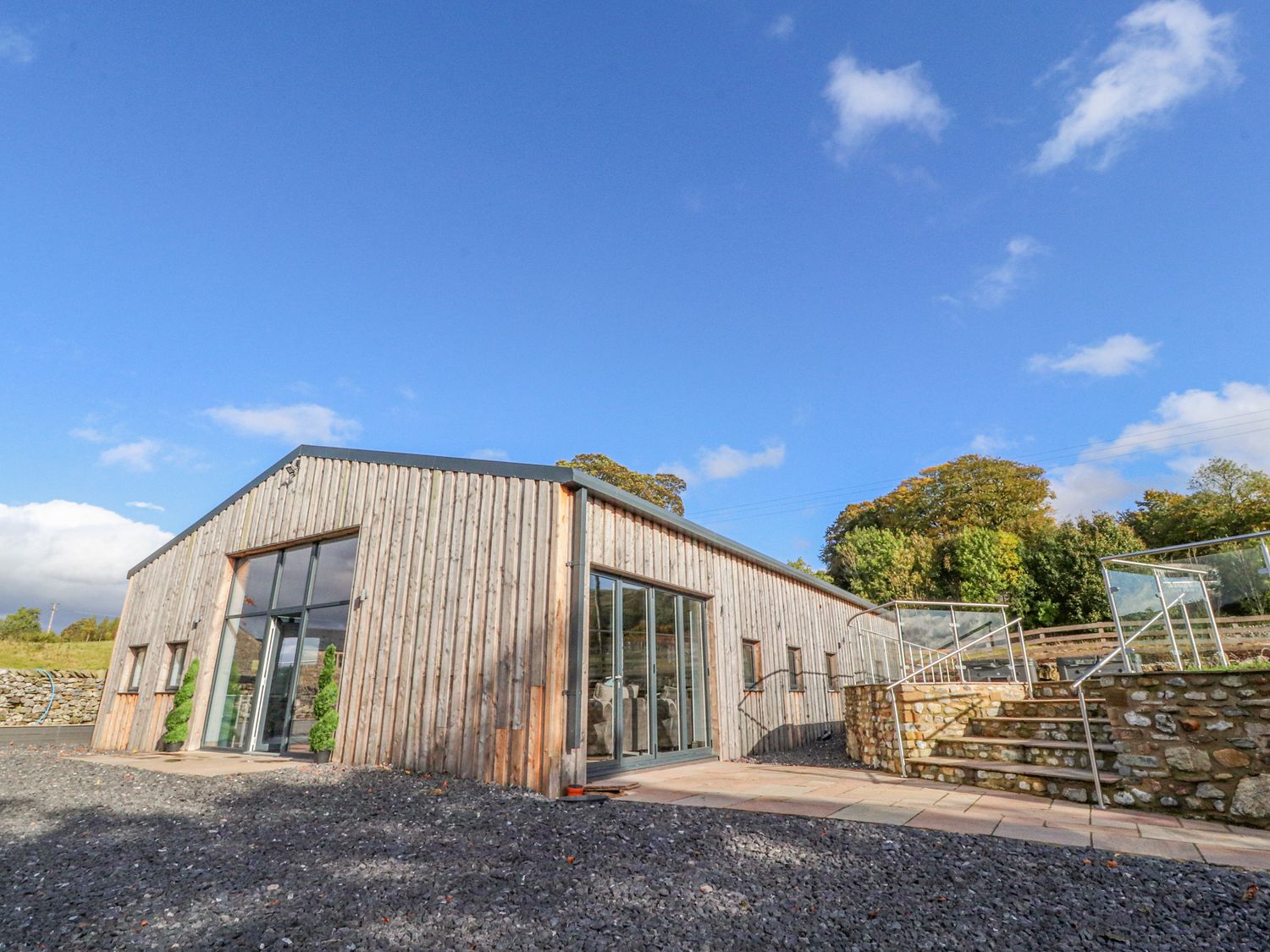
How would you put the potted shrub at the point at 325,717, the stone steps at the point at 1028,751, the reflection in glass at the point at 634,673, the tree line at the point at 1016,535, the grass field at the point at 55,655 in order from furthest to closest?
the tree line at the point at 1016,535 < the grass field at the point at 55,655 < the potted shrub at the point at 325,717 < the reflection in glass at the point at 634,673 < the stone steps at the point at 1028,751

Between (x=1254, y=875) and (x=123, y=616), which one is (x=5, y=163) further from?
(x=1254, y=875)

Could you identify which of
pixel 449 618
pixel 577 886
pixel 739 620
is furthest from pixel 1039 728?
pixel 449 618

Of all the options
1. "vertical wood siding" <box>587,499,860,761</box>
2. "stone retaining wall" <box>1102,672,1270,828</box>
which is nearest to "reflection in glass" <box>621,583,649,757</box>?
"vertical wood siding" <box>587,499,860,761</box>

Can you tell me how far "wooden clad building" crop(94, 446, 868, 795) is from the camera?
19.2 ft

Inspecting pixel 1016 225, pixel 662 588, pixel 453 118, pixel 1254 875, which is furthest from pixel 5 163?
pixel 1016 225

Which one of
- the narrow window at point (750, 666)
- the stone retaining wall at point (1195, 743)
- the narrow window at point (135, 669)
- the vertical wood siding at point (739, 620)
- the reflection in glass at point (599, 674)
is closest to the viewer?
the stone retaining wall at point (1195, 743)

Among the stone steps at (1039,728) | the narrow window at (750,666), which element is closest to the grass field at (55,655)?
the narrow window at (750,666)

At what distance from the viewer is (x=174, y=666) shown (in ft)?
32.0

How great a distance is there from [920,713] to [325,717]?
22.0 ft

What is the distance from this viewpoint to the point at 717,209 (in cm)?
1009

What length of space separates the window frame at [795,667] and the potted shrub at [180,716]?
9220 mm

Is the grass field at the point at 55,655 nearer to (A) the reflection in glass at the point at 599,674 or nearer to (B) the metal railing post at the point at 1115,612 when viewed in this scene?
(A) the reflection in glass at the point at 599,674

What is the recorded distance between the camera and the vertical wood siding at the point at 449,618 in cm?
564

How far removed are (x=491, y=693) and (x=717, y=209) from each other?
333 inches
